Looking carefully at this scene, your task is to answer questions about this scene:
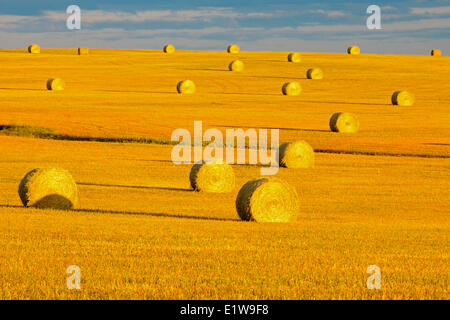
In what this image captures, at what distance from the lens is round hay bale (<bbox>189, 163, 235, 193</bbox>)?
1041 inches

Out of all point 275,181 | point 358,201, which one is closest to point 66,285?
point 275,181

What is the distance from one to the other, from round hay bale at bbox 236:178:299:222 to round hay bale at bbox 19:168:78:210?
14.7 feet

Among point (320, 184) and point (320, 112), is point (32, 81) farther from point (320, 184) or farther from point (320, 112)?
point (320, 184)

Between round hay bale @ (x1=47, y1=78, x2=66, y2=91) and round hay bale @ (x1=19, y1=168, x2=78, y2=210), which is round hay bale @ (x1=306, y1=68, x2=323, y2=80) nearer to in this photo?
round hay bale @ (x1=47, y1=78, x2=66, y2=91)

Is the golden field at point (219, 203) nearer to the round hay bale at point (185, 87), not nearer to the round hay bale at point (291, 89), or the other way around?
the round hay bale at point (291, 89)

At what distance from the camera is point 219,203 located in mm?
24125

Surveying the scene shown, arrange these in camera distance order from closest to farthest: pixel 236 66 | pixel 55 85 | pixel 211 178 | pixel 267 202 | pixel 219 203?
pixel 267 202
pixel 219 203
pixel 211 178
pixel 55 85
pixel 236 66

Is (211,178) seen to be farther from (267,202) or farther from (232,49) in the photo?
(232,49)

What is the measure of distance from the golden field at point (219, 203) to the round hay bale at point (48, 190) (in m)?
0.73

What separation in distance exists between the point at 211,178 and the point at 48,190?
668 cm

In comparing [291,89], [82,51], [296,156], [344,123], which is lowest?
[296,156]

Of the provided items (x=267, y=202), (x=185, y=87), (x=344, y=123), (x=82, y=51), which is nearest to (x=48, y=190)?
(x=267, y=202)

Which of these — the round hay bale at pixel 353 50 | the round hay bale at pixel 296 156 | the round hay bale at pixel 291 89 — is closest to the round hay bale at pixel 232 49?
the round hay bale at pixel 353 50

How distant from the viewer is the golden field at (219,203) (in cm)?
1198
